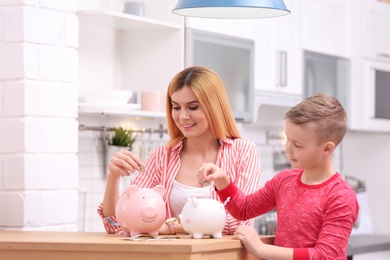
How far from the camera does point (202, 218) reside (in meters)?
2.51

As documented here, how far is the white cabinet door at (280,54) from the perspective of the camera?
5.07 meters

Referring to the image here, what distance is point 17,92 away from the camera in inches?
130

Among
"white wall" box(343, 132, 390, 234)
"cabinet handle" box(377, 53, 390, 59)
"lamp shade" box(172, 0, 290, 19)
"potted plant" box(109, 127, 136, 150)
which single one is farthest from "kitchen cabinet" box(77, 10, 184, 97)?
"white wall" box(343, 132, 390, 234)

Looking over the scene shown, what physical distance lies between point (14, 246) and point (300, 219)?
2.58 feet

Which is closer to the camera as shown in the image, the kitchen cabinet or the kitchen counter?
the kitchen cabinet

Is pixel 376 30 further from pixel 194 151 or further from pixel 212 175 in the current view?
pixel 212 175

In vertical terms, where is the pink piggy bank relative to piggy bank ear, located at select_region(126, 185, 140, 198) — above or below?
below

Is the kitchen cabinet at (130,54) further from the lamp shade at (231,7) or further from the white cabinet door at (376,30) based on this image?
the white cabinet door at (376,30)

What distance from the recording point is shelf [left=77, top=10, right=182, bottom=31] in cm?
404

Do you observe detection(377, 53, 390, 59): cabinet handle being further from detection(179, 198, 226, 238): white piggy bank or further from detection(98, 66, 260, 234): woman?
detection(179, 198, 226, 238): white piggy bank

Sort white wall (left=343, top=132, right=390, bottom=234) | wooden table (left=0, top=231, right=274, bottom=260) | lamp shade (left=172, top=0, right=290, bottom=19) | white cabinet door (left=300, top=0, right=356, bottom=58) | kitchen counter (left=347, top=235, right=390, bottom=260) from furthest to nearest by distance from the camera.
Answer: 1. white wall (left=343, top=132, right=390, bottom=234)
2. white cabinet door (left=300, top=0, right=356, bottom=58)
3. kitchen counter (left=347, top=235, right=390, bottom=260)
4. lamp shade (left=172, top=0, right=290, bottom=19)
5. wooden table (left=0, top=231, right=274, bottom=260)

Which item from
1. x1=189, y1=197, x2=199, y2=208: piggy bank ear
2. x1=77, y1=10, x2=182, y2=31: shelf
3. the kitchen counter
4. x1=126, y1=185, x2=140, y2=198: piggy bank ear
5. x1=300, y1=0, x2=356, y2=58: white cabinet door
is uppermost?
x1=300, y1=0, x2=356, y2=58: white cabinet door

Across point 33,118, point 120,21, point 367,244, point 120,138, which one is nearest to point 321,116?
point 33,118

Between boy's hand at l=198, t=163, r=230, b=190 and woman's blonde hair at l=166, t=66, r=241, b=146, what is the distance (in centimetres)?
26
